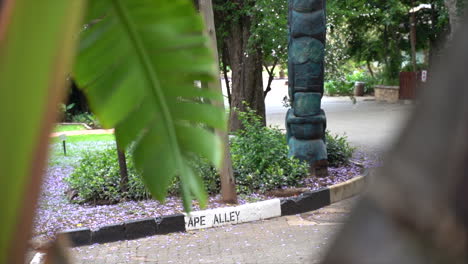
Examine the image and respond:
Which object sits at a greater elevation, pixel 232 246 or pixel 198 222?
pixel 198 222

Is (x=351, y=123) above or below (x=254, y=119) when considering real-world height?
below

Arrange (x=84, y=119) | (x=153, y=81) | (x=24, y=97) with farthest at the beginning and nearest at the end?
(x=84, y=119)
(x=153, y=81)
(x=24, y=97)

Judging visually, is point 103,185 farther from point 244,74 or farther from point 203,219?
point 244,74

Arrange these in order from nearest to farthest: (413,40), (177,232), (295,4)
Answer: (177,232), (295,4), (413,40)

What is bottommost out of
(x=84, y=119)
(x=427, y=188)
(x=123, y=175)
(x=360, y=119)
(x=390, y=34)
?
(x=360, y=119)

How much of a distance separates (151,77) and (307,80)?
25.8ft

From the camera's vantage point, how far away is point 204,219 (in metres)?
7.05

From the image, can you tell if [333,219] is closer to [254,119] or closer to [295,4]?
[254,119]

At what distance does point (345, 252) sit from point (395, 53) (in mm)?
28637

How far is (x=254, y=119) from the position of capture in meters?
9.64

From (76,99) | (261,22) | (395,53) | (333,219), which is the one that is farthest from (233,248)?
(395,53)

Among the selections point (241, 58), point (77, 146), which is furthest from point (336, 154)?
point (77, 146)

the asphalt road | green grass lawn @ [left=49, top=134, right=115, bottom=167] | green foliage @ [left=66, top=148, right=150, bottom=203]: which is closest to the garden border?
green foliage @ [left=66, top=148, right=150, bottom=203]

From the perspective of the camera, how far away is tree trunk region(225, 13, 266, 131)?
44.7ft
